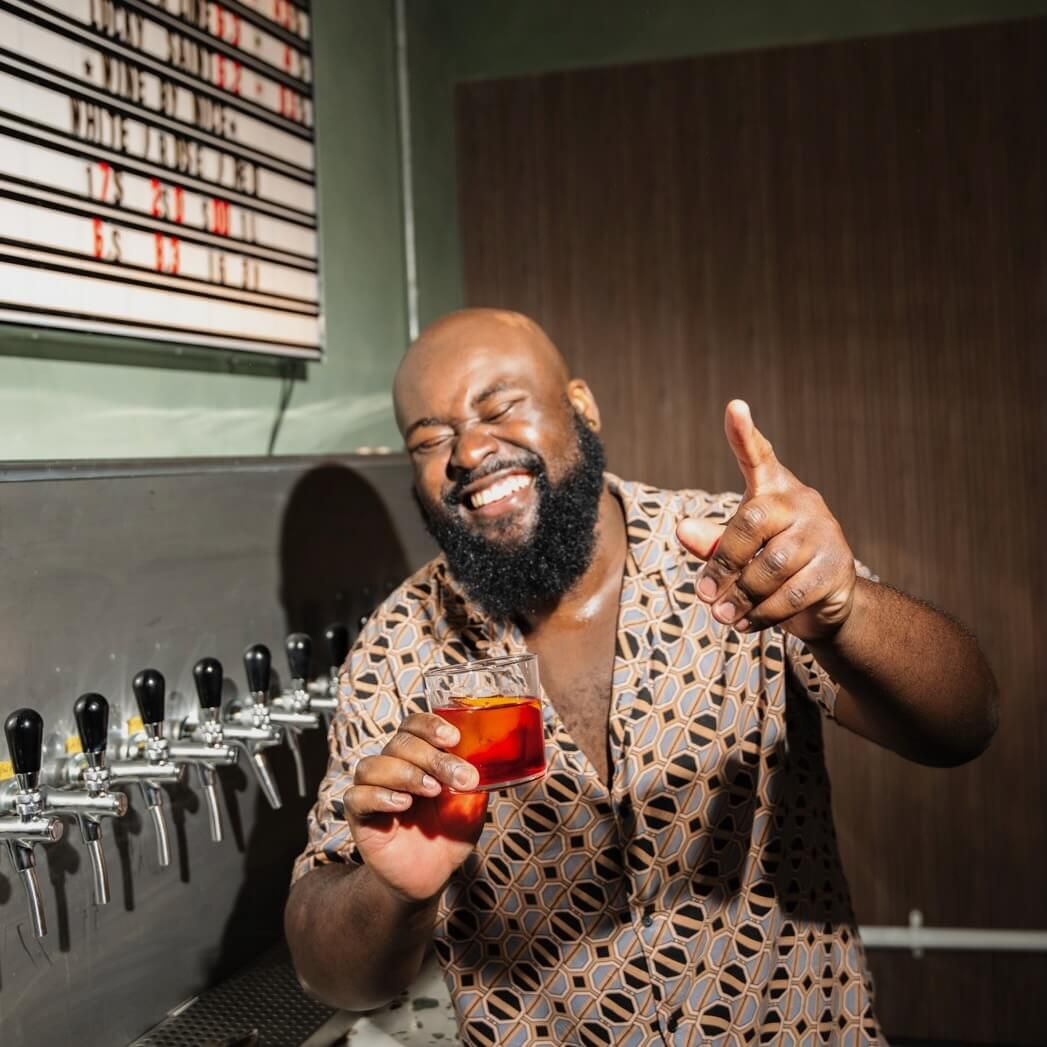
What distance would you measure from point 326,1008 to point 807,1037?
0.66m

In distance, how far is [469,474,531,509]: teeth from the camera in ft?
5.18

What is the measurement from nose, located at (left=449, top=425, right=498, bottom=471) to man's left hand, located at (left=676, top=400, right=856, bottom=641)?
632mm

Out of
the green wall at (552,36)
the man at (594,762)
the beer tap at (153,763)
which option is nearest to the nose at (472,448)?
the man at (594,762)

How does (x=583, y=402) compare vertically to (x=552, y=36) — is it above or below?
below

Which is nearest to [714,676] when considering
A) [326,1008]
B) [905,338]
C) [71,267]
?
[326,1008]

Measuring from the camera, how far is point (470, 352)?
1648 millimetres

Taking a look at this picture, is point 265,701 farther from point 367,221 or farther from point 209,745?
point 367,221

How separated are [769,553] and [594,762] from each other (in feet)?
2.09

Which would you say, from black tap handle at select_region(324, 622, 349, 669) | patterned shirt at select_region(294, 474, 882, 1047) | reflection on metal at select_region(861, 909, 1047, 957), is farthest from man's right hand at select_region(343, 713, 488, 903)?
reflection on metal at select_region(861, 909, 1047, 957)

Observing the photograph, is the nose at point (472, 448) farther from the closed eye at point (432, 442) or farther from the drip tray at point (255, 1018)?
the drip tray at point (255, 1018)

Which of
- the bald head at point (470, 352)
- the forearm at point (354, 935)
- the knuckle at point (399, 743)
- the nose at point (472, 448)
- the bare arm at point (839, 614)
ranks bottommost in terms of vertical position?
the forearm at point (354, 935)

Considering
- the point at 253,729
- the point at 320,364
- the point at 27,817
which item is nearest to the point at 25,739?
the point at 27,817

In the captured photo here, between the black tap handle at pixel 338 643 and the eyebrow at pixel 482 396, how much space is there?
38 centimetres

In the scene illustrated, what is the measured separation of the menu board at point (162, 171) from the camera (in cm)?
145
